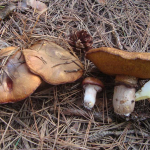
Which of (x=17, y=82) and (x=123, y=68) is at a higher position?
(x=123, y=68)

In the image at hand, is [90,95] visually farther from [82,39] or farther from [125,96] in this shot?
[82,39]

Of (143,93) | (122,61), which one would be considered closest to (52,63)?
(122,61)

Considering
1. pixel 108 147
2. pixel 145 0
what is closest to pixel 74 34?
pixel 108 147

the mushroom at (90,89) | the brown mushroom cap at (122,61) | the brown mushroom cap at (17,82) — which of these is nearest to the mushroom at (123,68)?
the brown mushroom cap at (122,61)

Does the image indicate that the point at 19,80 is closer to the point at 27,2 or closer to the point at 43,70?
the point at 43,70

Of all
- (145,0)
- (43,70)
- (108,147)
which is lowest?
(108,147)

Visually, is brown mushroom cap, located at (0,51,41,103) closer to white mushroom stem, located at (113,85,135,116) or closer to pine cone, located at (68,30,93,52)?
pine cone, located at (68,30,93,52)

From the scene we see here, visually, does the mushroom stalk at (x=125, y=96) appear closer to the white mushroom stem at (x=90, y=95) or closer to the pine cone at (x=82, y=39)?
the white mushroom stem at (x=90, y=95)
